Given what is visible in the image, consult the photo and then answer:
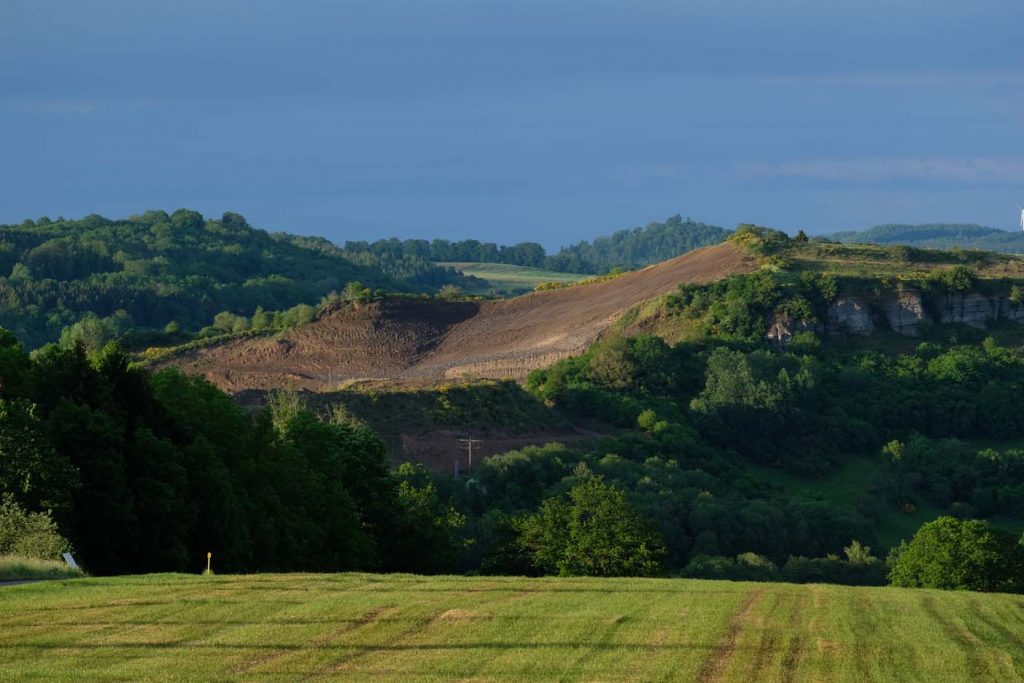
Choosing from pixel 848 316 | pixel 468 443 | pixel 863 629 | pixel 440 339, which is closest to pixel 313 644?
pixel 863 629

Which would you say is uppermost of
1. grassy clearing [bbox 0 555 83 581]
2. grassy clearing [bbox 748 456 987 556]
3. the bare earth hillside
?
the bare earth hillside

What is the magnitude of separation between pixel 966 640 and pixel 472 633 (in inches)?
285

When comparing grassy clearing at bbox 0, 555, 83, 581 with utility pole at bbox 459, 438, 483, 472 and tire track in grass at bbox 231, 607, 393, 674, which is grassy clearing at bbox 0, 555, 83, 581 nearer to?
tire track in grass at bbox 231, 607, 393, 674

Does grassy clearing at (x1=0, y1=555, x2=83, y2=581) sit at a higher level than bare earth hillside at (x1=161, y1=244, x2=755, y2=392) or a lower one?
lower

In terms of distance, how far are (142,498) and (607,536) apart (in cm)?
1709

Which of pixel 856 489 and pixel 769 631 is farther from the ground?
pixel 769 631

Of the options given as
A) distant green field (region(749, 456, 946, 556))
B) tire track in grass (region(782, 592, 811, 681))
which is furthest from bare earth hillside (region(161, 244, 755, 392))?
tire track in grass (region(782, 592, 811, 681))

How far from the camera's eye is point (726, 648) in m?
24.0

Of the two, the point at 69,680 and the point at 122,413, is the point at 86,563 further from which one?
the point at 69,680

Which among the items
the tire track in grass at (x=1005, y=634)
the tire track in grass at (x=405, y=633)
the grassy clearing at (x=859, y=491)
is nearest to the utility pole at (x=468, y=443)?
the grassy clearing at (x=859, y=491)

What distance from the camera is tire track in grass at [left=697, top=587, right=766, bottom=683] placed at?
2209 cm

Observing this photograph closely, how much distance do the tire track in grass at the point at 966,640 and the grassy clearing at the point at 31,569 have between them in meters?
14.3

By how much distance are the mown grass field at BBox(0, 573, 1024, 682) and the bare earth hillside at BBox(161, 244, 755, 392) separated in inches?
2941

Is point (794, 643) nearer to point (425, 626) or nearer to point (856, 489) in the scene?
point (425, 626)
